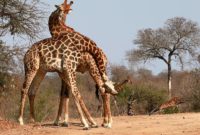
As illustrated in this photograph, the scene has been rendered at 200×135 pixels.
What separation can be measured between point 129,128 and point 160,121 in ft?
5.04

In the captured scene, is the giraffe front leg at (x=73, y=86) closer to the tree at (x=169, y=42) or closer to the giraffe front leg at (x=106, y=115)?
the giraffe front leg at (x=106, y=115)

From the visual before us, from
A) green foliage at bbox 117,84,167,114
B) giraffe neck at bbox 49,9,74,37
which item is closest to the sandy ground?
giraffe neck at bbox 49,9,74,37

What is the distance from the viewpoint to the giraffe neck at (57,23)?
1327 centimetres

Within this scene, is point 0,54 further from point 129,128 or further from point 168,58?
point 168,58

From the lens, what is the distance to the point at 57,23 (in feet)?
43.7

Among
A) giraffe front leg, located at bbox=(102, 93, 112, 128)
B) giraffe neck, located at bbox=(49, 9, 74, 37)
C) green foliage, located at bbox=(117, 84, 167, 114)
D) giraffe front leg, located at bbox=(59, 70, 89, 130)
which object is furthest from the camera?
green foliage, located at bbox=(117, 84, 167, 114)

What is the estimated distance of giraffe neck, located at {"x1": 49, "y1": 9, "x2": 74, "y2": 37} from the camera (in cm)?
1327

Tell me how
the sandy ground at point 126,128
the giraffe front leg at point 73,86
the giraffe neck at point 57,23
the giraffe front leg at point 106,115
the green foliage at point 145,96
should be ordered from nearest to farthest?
the sandy ground at point 126,128
the giraffe front leg at point 73,86
the giraffe front leg at point 106,115
the giraffe neck at point 57,23
the green foliage at point 145,96

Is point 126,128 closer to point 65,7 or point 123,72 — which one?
point 65,7

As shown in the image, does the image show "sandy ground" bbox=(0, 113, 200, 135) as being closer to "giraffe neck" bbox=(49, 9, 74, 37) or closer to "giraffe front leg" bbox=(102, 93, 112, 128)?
"giraffe front leg" bbox=(102, 93, 112, 128)

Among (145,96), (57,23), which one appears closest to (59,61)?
(57,23)

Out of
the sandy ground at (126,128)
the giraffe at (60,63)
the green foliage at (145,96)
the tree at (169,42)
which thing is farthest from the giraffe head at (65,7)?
the tree at (169,42)

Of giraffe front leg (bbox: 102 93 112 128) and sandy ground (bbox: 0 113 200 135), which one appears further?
giraffe front leg (bbox: 102 93 112 128)

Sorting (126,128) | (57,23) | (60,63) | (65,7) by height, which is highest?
(65,7)
